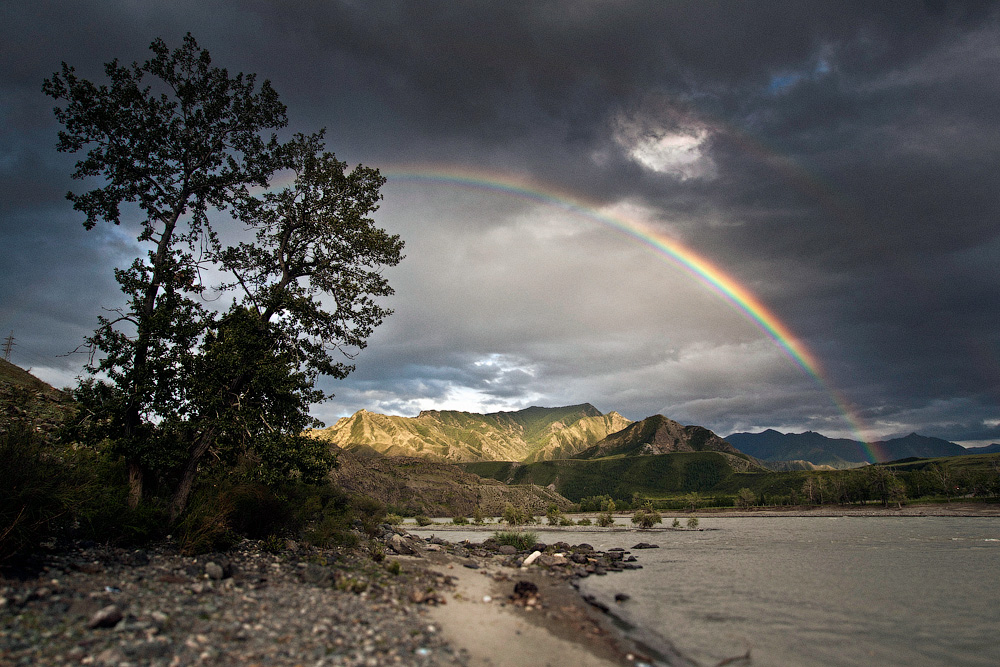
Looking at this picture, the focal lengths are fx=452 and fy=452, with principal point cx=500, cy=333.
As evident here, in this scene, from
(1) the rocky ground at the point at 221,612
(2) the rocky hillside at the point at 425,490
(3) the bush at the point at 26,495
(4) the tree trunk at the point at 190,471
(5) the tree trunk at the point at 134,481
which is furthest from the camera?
(2) the rocky hillside at the point at 425,490

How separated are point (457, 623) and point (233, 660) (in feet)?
25.3

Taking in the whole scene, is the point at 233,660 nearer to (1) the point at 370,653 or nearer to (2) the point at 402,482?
(1) the point at 370,653

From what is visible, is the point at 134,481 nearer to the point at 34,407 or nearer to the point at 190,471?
the point at 190,471

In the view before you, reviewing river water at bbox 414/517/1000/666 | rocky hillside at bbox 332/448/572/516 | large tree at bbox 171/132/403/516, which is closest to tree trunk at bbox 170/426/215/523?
large tree at bbox 171/132/403/516

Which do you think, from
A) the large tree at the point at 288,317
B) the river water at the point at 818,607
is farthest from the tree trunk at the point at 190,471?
the river water at the point at 818,607

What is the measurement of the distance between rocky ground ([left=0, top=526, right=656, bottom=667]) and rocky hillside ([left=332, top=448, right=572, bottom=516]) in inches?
5227

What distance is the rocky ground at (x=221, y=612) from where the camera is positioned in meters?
10.0

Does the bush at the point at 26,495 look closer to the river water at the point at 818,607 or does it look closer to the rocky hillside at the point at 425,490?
the river water at the point at 818,607

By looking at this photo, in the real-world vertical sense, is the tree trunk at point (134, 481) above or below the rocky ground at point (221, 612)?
above

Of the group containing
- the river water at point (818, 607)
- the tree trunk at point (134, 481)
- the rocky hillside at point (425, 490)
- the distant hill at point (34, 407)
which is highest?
the distant hill at point (34, 407)

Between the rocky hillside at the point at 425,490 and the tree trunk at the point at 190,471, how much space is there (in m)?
129

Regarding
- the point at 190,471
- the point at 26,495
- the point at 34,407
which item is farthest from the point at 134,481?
the point at 34,407

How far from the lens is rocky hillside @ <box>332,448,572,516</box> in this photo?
15825 cm

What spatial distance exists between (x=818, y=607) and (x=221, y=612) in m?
27.0
